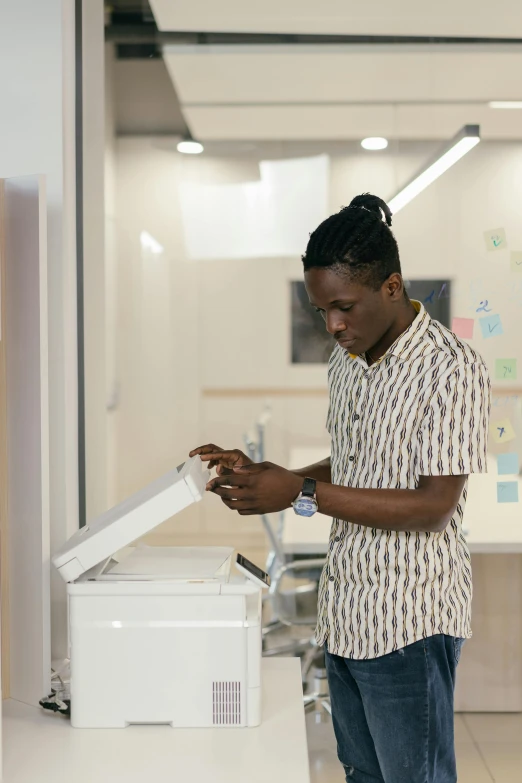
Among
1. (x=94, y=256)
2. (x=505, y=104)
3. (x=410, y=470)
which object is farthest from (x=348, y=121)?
(x=410, y=470)

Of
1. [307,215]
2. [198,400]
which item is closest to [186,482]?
[198,400]

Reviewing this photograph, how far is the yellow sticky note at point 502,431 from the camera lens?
2506mm

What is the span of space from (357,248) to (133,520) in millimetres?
576

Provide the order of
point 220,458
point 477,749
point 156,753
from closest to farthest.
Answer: point 156,753, point 220,458, point 477,749

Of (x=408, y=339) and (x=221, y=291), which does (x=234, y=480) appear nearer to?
(x=408, y=339)

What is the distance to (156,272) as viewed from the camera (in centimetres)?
247

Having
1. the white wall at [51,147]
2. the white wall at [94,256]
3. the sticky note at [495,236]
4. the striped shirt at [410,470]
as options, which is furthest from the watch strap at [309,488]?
the sticky note at [495,236]

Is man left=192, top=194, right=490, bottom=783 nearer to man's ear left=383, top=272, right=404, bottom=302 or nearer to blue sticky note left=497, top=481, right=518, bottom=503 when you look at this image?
man's ear left=383, top=272, right=404, bottom=302

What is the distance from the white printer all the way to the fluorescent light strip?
1.37 m

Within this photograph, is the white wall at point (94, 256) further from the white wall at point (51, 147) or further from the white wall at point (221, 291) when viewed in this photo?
the white wall at point (51, 147)

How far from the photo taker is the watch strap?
4.38 feet

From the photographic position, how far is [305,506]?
1323 millimetres

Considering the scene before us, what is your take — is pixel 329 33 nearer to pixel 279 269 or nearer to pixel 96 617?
pixel 279 269

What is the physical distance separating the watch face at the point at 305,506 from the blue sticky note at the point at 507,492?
1345mm
